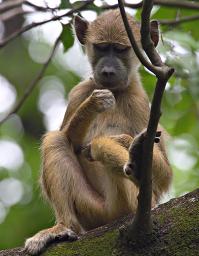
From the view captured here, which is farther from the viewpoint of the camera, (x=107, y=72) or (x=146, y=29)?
(x=107, y=72)

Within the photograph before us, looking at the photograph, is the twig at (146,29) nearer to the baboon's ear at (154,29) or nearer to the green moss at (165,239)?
the green moss at (165,239)

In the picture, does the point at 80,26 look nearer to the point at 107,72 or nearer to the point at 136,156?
the point at 107,72

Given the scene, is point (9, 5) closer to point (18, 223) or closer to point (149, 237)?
point (149, 237)

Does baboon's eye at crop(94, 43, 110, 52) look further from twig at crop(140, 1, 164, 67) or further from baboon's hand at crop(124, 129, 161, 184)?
twig at crop(140, 1, 164, 67)

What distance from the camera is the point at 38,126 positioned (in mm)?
20078

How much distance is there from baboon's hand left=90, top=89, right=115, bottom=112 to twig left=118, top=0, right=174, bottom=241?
1878 millimetres

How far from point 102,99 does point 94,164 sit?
0.84 metres

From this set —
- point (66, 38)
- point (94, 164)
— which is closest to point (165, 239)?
point (94, 164)

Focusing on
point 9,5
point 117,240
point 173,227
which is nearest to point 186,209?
point 173,227

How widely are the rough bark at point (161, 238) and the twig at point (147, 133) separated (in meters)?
0.16

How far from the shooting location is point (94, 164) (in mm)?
8391

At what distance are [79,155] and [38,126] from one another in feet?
38.5

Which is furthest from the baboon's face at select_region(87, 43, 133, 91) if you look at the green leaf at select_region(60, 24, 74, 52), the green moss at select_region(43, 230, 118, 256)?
the green moss at select_region(43, 230, 118, 256)

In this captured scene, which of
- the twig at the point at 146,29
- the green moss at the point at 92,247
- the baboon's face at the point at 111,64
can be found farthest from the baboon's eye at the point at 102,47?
the twig at the point at 146,29
